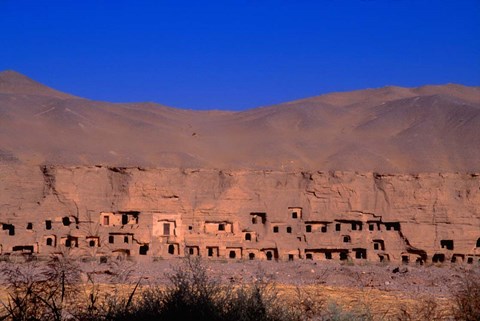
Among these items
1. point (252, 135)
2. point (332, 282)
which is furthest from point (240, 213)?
point (252, 135)

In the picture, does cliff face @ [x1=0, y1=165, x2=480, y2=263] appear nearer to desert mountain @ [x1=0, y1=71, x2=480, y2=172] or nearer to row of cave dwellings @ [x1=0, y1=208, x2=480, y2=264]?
row of cave dwellings @ [x1=0, y1=208, x2=480, y2=264]

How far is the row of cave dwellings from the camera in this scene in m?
32.5

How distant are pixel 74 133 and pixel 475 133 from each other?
103ft

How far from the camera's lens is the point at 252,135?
2302 inches

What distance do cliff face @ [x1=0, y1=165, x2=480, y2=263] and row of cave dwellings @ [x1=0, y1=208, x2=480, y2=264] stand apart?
5 cm

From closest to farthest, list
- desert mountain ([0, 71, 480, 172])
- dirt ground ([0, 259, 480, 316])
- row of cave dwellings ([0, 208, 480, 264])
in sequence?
1. dirt ground ([0, 259, 480, 316])
2. row of cave dwellings ([0, 208, 480, 264])
3. desert mountain ([0, 71, 480, 172])

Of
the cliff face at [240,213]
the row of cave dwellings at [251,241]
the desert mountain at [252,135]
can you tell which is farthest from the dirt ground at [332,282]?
the desert mountain at [252,135]

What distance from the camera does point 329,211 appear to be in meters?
35.7

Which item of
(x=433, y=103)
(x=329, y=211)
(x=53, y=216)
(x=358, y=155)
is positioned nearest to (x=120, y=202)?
(x=53, y=216)

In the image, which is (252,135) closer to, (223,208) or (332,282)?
(223,208)

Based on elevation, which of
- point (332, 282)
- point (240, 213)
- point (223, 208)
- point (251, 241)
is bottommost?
point (332, 282)

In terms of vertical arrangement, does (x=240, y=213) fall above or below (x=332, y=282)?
above

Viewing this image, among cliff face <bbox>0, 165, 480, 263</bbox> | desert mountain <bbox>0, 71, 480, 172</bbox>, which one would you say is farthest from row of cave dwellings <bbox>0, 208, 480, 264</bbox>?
desert mountain <bbox>0, 71, 480, 172</bbox>

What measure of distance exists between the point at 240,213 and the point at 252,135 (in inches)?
946
